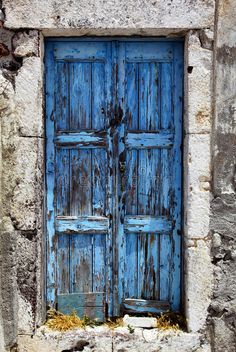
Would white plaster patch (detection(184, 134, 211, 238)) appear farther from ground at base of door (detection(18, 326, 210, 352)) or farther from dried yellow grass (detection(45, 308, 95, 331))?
dried yellow grass (detection(45, 308, 95, 331))

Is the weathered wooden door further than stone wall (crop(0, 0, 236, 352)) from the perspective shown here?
Yes

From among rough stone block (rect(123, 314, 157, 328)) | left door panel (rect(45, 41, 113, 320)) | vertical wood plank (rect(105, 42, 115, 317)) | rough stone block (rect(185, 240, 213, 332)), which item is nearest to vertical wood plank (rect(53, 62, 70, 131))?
left door panel (rect(45, 41, 113, 320))

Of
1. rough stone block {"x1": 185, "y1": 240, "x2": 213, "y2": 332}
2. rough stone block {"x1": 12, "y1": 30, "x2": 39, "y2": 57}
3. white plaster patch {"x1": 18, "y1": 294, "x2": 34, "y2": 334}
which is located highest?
rough stone block {"x1": 12, "y1": 30, "x2": 39, "y2": 57}

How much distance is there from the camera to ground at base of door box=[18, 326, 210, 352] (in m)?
3.58

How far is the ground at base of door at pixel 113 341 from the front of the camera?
11.7 feet

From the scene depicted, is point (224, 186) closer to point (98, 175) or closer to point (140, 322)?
point (98, 175)

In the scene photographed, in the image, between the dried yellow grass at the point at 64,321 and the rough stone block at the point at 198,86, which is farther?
the dried yellow grass at the point at 64,321

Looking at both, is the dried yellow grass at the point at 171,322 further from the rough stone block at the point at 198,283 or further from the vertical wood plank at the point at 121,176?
the vertical wood plank at the point at 121,176

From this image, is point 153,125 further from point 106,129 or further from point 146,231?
point 146,231

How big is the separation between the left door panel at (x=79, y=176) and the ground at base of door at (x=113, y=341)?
231mm

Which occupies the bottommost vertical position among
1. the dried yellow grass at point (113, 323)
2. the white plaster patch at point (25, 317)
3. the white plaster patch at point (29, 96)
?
the dried yellow grass at point (113, 323)

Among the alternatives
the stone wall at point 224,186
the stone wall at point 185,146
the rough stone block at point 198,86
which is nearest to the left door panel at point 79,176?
the stone wall at point 185,146

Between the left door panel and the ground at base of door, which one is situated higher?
the left door panel

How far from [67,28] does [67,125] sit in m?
0.71
